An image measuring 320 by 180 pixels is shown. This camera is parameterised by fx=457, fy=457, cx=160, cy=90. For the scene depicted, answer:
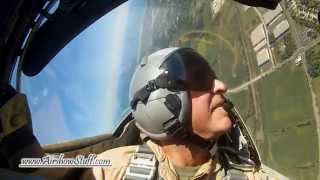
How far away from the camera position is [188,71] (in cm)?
141

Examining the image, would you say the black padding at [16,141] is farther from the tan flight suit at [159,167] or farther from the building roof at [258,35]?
the building roof at [258,35]

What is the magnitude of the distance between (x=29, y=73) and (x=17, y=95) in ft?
0.30

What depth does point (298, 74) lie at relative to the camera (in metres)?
3.40

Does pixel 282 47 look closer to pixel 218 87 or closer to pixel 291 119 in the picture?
pixel 291 119

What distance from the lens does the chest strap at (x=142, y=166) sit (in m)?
1.36

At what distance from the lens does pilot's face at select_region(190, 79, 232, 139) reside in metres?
1.44

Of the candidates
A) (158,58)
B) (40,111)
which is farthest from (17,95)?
(158,58)

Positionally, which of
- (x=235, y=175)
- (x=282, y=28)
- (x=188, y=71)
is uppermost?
(x=282, y=28)

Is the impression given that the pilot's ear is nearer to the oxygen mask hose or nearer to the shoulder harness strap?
the oxygen mask hose

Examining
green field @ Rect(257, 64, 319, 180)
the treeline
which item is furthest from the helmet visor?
the treeline

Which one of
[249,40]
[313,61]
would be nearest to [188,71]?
[249,40]

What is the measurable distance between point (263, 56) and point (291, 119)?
2.34 ft

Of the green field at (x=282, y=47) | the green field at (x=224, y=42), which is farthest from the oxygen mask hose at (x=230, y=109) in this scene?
the green field at (x=282, y=47)

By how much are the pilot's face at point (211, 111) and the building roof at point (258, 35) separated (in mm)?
812
